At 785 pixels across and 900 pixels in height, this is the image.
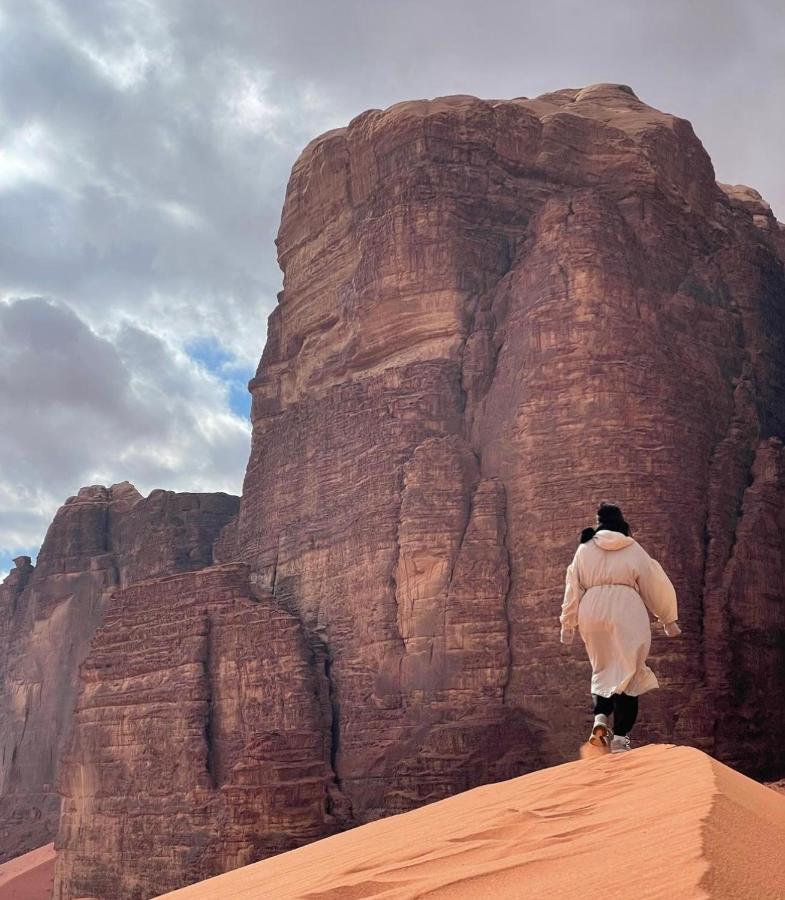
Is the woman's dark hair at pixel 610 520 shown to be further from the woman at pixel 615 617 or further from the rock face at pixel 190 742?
the rock face at pixel 190 742

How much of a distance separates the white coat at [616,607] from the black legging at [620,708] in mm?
62

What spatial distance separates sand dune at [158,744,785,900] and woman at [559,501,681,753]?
1201mm

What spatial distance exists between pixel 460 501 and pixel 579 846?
19.7 metres

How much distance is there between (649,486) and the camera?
24.4 metres

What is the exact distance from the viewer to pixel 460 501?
25906mm

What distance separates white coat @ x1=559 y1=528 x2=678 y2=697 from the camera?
10633mm

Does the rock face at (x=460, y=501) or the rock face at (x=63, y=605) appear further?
the rock face at (x=63, y=605)

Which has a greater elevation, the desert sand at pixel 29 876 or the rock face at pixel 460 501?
the rock face at pixel 460 501

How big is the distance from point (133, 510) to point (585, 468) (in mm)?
28478

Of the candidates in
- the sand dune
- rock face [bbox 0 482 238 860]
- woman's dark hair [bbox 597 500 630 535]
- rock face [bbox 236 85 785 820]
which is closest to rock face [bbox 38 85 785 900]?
rock face [bbox 236 85 785 820]

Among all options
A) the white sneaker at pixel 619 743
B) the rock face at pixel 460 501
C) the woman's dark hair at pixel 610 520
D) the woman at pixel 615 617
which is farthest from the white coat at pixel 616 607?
the rock face at pixel 460 501

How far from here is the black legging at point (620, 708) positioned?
1057cm

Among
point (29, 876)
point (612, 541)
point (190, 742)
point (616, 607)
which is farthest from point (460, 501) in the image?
point (29, 876)

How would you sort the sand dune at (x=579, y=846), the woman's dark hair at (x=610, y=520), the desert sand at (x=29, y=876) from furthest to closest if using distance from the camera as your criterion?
the desert sand at (x=29, y=876), the woman's dark hair at (x=610, y=520), the sand dune at (x=579, y=846)
